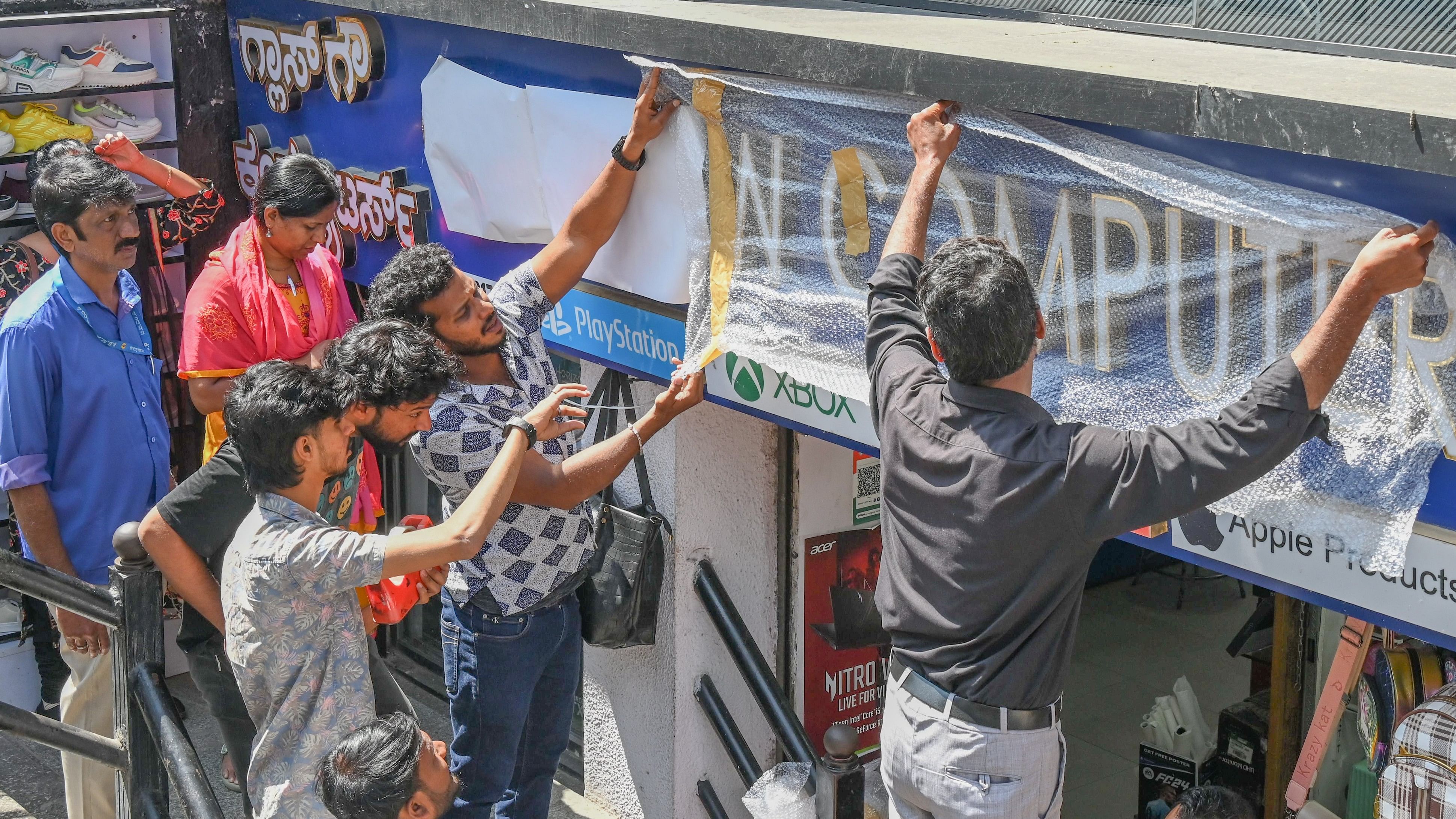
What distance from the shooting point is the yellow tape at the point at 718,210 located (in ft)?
11.6

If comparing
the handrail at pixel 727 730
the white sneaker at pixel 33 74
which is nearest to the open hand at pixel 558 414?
the handrail at pixel 727 730

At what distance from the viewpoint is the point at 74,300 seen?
4270 mm

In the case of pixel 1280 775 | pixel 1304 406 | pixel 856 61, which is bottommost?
pixel 1280 775

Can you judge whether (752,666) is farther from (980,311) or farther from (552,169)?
(980,311)

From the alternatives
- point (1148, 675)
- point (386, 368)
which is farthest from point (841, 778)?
point (1148, 675)

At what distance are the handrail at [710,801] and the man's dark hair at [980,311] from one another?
2438 mm

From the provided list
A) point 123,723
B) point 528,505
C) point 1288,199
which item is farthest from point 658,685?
point 1288,199

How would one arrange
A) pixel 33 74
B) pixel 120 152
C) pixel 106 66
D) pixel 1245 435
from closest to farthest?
pixel 1245 435
pixel 120 152
pixel 33 74
pixel 106 66

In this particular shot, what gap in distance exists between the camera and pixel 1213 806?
3.30 m

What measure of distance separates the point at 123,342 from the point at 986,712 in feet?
10.1

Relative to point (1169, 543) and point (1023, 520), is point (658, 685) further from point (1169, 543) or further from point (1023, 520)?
point (1023, 520)

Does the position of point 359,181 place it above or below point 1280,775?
above

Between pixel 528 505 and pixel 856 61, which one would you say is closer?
pixel 856 61

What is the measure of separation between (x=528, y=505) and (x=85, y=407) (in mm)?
1667
